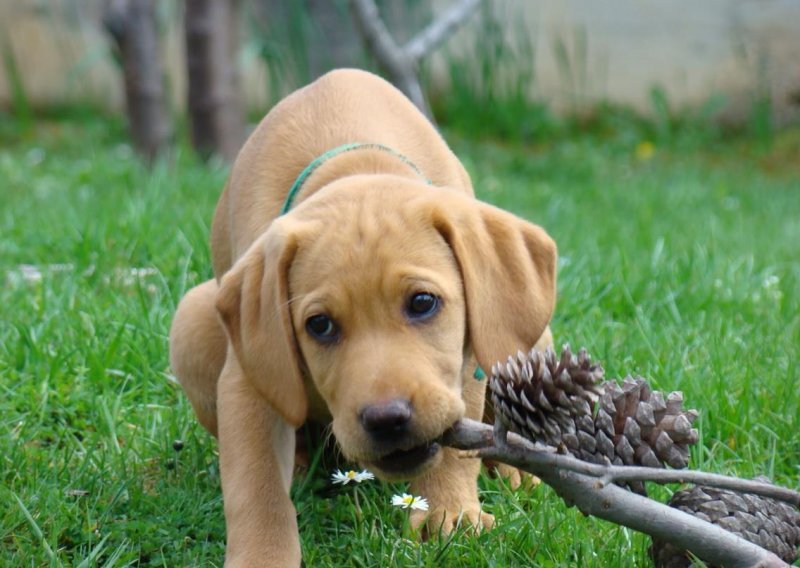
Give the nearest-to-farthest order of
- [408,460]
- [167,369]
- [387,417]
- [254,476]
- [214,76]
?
[387,417] → [408,460] → [254,476] → [167,369] → [214,76]

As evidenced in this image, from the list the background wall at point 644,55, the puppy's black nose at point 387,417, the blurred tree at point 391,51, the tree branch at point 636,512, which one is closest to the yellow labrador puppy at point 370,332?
the puppy's black nose at point 387,417

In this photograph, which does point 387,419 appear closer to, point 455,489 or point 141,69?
point 455,489

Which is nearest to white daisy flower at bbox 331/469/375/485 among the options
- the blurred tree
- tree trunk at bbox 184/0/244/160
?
the blurred tree

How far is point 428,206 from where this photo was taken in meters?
2.80

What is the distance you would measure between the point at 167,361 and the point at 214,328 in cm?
56

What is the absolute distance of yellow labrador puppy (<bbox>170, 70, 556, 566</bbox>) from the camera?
252 centimetres

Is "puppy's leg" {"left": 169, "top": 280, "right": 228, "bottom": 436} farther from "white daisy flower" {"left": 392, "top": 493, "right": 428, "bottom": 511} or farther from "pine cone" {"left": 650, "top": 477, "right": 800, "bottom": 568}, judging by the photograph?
"pine cone" {"left": 650, "top": 477, "right": 800, "bottom": 568}

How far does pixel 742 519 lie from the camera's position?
8.05 ft

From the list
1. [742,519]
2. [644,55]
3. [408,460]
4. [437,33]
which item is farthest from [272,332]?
[644,55]

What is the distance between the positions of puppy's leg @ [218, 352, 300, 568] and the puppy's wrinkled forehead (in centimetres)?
40

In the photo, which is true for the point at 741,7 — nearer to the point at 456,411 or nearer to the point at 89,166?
the point at 89,166

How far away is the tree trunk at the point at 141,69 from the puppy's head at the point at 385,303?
17.2 ft

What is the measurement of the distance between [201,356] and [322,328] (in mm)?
741

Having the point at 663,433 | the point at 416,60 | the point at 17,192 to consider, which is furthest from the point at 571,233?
the point at 663,433
